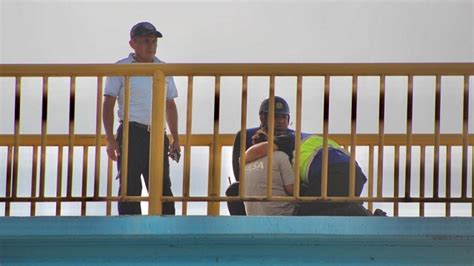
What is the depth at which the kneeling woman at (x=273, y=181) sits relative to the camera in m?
5.30

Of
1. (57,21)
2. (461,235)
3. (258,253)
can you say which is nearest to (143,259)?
(258,253)

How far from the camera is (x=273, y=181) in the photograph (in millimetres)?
5363

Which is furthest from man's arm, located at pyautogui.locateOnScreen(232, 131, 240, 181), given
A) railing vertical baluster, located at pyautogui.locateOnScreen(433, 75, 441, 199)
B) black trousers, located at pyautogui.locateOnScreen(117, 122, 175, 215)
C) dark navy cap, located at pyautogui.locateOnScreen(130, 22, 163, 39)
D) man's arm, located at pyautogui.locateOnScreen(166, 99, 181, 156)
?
railing vertical baluster, located at pyautogui.locateOnScreen(433, 75, 441, 199)

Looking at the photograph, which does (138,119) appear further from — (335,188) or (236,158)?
(335,188)

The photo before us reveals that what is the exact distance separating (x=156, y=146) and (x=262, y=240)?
2.41 ft

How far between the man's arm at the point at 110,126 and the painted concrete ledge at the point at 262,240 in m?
1.86

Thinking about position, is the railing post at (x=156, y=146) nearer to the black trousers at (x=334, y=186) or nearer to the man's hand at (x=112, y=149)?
the black trousers at (x=334, y=186)

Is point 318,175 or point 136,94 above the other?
point 136,94

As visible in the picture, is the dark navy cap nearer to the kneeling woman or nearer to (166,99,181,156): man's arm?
(166,99,181,156): man's arm

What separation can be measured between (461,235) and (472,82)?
2.60m

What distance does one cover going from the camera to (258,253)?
3.96m

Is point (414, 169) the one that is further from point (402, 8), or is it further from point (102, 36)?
point (102, 36)

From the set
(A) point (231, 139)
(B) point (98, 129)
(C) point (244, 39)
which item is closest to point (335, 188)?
(B) point (98, 129)

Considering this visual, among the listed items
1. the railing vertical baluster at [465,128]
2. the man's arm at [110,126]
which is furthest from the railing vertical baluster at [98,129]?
the railing vertical baluster at [465,128]
